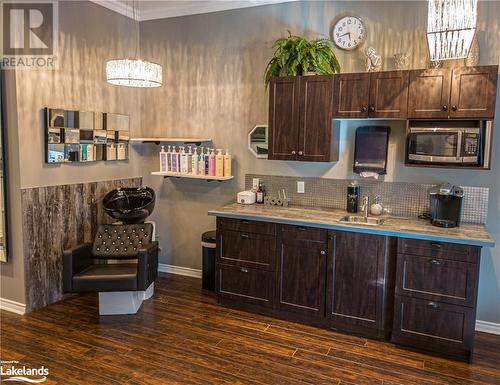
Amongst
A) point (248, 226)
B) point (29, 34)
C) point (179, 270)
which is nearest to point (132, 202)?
point (179, 270)

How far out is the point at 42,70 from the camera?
3666 millimetres

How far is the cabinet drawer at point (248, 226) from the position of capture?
361 cm

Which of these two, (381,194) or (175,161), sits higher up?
(175,161)

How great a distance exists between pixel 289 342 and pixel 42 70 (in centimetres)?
327

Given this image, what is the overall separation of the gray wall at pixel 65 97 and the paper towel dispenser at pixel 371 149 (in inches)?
106

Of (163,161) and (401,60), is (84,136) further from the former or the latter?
(401,60)

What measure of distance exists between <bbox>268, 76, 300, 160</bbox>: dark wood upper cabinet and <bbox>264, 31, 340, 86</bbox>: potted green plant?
106 mm

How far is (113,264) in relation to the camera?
384 cm

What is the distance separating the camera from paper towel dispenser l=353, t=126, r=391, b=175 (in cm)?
367

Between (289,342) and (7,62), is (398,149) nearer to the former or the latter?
(289,342)

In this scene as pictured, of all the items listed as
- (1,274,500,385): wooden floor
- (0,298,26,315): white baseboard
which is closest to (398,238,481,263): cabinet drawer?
(1,274,500,385): wooden floor

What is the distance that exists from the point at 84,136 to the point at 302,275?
103 inches

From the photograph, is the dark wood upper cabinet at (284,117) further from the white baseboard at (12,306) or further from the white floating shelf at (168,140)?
the white baseboard at (12,306)

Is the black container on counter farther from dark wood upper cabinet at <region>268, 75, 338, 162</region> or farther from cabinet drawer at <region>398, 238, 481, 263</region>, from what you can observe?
cabinet drawer at <region>398, 238, 481, 263</region>
